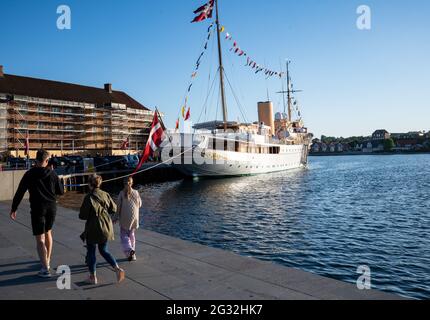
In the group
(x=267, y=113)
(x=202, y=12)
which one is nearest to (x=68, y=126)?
(x=267, y=113)

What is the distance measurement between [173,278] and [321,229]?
36.5 feet

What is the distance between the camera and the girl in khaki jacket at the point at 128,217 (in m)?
7.41

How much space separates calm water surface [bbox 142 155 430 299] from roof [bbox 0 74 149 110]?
55937 millimetres

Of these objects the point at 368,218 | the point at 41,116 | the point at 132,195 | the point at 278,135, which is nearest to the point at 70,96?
the point at 41,116

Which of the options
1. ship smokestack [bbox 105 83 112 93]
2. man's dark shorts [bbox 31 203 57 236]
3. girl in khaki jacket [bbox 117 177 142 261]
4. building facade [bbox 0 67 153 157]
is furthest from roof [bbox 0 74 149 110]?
man's dark shorts [bbox 31 203 57 236]

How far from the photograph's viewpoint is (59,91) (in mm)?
80125

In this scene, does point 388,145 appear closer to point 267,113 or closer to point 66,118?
point 267,113

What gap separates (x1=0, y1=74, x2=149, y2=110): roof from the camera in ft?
233

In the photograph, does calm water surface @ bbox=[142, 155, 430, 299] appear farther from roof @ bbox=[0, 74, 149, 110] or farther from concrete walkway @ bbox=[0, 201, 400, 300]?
roof @ bbox=[0, 74, 149, 110]

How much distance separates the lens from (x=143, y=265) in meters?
7.03

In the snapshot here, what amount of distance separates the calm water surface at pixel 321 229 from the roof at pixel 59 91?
184ft

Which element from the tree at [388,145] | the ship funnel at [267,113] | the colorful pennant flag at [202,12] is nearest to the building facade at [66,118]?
the ship funnel at [267,113]

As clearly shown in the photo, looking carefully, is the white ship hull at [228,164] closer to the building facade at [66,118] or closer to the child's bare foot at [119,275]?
the building facade at [66,118]
